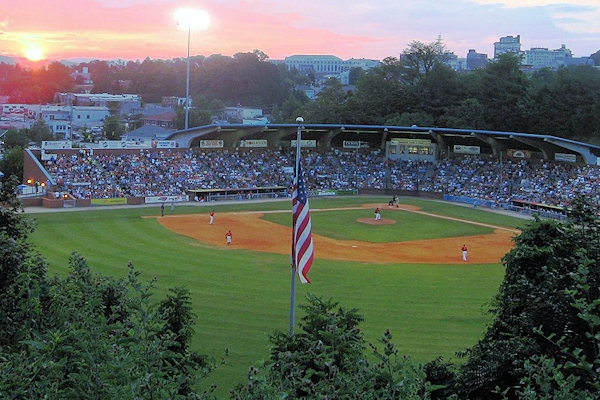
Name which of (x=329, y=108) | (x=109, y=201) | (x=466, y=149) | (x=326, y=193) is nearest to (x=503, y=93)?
(x=466, y=149)

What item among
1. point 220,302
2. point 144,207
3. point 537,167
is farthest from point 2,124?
point 220,302

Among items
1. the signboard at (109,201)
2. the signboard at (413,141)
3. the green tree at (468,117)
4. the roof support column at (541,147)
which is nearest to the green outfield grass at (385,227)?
the signboard at (109,201)

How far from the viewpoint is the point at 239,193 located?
6450 cm

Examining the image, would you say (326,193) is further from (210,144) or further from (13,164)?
(13,164)

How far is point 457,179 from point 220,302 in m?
46.1

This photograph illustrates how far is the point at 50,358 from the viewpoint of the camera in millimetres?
10266

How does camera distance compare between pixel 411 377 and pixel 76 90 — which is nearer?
pixel 411 377

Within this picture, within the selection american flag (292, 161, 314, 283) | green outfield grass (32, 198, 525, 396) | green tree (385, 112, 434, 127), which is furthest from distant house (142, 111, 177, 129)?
american flag (292, 161, 314, 283)

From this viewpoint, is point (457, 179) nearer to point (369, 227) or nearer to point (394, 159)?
point (394, 159)

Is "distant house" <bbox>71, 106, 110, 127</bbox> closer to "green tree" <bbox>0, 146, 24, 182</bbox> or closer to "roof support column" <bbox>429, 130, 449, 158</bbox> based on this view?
"green tree" <bbox>0, 146, 24, 182</bbox>

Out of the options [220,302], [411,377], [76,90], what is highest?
[76,90]

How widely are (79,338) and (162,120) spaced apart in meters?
125

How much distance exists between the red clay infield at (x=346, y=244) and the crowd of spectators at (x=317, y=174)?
11.0m

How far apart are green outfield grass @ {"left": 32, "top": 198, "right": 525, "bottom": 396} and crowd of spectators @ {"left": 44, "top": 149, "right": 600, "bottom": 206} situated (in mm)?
11632
